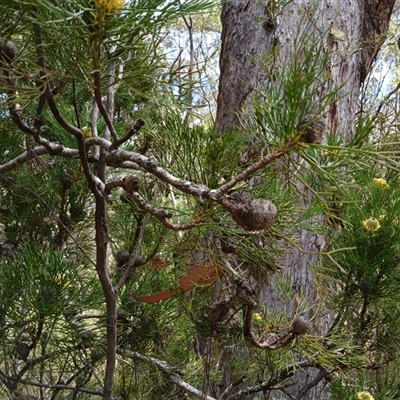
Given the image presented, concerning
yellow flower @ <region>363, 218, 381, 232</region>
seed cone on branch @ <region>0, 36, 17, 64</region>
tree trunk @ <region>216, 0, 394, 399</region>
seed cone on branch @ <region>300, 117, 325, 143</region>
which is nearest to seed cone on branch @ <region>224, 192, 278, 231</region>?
seed cone on branch @ <region>300, 117, 325, 143</region>

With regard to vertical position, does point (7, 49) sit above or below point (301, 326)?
above

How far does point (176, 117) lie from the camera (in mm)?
516

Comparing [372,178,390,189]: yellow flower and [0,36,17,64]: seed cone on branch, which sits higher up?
[372,178,390,189]: yellow flower

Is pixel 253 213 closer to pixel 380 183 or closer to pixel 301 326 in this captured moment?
pixel 301 326

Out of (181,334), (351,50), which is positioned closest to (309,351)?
(181,334)

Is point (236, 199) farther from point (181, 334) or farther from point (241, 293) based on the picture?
point (181, 334)

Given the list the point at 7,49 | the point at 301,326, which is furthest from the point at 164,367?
the point at 7,49

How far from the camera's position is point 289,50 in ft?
3.32

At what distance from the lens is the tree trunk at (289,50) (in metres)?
1.01

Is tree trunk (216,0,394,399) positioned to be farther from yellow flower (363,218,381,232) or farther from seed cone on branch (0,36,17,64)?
seed cone on branch (0,36,17,64)

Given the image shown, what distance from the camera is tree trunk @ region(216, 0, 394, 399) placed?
1014 mm

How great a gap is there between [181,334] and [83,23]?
25.7 inches

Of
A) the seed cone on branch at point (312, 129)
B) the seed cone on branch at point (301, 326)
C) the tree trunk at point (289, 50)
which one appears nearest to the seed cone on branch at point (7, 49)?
the seed cone on branch at point (312, 129)

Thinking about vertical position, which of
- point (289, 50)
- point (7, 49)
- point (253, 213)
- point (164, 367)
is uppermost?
point (289, 50)
